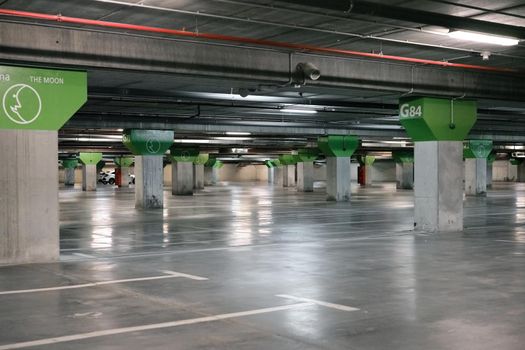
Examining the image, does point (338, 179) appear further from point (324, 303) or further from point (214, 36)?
point (324, 303)

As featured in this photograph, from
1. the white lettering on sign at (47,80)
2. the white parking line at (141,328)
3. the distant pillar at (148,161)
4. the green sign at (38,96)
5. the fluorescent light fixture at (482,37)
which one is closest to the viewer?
the white parking line at (141,328)

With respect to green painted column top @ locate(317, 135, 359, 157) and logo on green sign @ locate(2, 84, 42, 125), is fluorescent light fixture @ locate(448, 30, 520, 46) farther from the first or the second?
green painted column top @ locate(317, 135, 359, 157)

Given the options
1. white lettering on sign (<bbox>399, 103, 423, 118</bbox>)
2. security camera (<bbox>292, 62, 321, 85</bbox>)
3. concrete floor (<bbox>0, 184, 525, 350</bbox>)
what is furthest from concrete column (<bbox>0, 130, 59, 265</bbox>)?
white lettering on sign (<bbox>399, 103, 423, 118</bbox>)

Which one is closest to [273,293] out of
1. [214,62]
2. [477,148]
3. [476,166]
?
[214,62]

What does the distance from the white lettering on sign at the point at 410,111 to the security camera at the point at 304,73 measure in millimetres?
4777

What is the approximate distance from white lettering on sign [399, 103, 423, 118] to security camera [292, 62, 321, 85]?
15.7ft

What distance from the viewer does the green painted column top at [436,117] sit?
19297 mm

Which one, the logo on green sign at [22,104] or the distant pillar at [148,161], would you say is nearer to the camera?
the logo on green sign at [22,104]

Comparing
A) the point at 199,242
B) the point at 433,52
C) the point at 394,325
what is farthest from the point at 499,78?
the point at 394,325

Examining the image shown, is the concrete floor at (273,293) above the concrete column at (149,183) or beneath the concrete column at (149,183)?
beneath

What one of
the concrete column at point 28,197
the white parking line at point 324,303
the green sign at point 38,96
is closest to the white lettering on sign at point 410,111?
the green sign at point 38,96

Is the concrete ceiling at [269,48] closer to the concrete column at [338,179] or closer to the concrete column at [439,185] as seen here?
the concrete column at [439,185]

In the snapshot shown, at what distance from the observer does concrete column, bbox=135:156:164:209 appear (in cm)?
3484

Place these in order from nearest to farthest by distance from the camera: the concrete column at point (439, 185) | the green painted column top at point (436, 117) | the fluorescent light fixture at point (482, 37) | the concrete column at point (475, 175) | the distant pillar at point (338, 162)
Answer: the fluorescent light fixture at point (482, 37)
the green painted column top at point (436, 117)
the concrete column at point (439, 185)
the distant pillar at point (338, 162)
the concrete column at point (475, 175)
